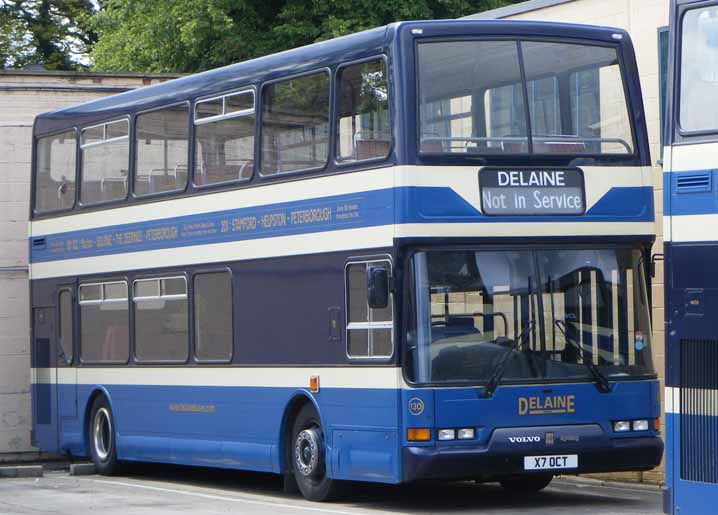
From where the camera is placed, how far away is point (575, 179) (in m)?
15.8

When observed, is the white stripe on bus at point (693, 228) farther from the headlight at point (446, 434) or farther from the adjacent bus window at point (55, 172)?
the adjacent bus window at point (55, 172)

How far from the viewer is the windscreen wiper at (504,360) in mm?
15164

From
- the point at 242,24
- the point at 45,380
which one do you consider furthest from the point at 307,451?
the point at 242,24

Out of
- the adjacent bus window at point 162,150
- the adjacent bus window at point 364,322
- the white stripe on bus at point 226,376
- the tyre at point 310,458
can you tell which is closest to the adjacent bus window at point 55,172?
the adjacent bus window at point 162,150

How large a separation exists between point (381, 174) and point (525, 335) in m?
2.00

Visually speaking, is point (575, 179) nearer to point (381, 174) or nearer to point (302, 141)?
point (381, 174)

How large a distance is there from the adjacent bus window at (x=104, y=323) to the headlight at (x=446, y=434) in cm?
663

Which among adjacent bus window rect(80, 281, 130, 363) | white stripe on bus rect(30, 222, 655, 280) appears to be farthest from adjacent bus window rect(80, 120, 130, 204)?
adjacent bus window rect(80, 281, 130, 363)

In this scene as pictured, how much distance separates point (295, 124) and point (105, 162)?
16.2 feet

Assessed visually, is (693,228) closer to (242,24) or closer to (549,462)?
(549,462)

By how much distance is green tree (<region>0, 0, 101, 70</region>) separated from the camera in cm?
5266

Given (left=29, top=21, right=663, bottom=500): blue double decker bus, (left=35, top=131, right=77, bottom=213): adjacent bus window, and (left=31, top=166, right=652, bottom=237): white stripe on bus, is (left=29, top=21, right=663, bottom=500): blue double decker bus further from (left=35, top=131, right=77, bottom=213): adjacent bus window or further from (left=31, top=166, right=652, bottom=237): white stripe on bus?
(left=35, top=131, right=77, bottom=213): adjacent bus window

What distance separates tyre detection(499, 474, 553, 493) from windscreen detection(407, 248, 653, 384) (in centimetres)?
207

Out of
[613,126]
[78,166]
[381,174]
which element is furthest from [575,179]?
A: [78,166]
